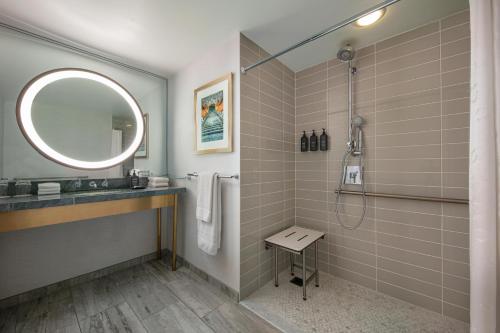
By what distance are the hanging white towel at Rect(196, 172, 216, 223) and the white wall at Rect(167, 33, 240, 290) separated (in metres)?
0.11

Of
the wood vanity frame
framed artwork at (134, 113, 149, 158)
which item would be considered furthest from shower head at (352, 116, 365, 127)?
framed artwork at (134, 113, 149, 158)

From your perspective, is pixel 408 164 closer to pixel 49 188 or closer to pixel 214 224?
pixel 214 224

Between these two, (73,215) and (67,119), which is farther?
(67,119)

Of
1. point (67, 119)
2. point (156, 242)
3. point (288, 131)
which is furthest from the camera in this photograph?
point (156, 242)

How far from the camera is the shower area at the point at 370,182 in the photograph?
1.35 meters

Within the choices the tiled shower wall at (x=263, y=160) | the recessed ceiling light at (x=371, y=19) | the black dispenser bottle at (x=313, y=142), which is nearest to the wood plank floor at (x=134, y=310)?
the tiled shower wall at (x=263, y=160)

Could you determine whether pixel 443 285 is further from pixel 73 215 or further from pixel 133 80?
pixel 133 80

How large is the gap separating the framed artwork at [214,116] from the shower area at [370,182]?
145 millimetres

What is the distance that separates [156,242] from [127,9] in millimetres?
2275

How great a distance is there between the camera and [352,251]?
1.79 m

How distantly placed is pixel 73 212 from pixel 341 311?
216 centimetres

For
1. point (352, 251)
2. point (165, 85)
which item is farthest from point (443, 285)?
point (165, 85)

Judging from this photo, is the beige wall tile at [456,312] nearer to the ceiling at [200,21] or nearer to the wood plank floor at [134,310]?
the wood plank floor at [134,310]

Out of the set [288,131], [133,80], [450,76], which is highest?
[133,80]
